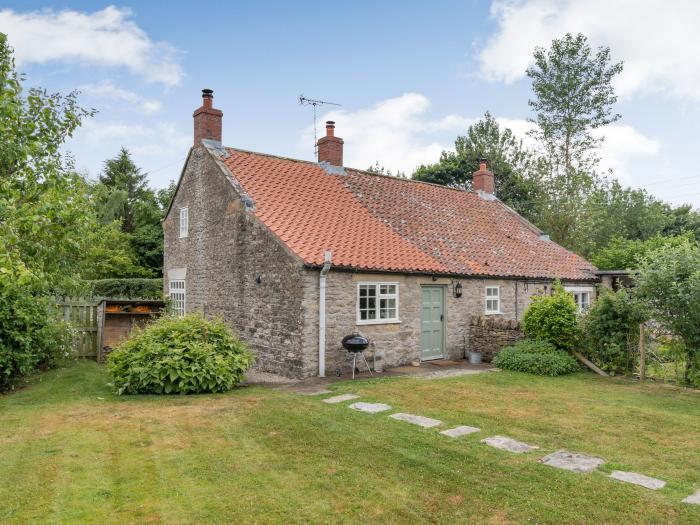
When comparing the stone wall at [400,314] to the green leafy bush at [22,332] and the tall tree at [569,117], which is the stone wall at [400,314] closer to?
the green leafy bush at [22,332]

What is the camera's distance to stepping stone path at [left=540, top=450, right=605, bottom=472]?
20.7 feet

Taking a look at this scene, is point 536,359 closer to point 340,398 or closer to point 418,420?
point 340,398

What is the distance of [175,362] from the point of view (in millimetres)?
10961

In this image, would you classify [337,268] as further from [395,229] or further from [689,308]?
[689,308]

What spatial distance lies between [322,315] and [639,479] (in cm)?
823

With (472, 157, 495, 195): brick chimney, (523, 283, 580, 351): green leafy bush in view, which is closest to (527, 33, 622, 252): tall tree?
(472, 157, 495, 195): brick chimney

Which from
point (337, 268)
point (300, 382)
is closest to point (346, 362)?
point (300, 382)

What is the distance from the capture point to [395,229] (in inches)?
682

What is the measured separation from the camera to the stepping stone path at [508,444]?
7.02 meters

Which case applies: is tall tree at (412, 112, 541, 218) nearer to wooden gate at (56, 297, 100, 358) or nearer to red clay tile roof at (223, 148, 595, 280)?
red clay tile roof at (223, 148, 595, 280)

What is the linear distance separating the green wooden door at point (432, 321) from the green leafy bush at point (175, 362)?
618cm

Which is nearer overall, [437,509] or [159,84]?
[437,509]

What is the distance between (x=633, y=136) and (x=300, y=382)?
27.9 m

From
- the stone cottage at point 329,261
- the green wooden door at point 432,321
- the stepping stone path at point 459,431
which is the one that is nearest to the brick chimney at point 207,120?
the stone cottage at point 329,261
